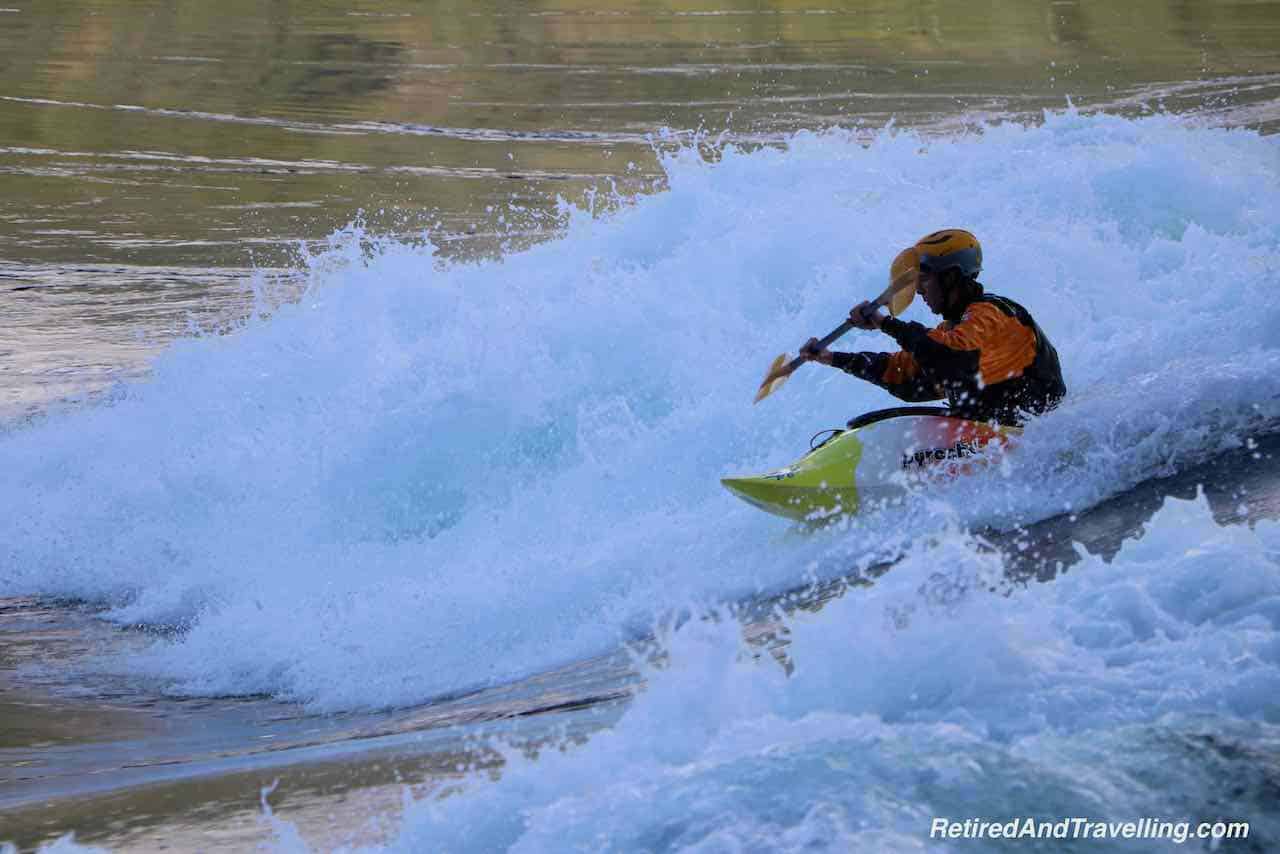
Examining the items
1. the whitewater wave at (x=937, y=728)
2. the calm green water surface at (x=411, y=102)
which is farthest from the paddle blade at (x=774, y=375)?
the calm green water surface at (x=411, y=102)

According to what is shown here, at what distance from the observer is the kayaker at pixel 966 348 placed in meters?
5.74

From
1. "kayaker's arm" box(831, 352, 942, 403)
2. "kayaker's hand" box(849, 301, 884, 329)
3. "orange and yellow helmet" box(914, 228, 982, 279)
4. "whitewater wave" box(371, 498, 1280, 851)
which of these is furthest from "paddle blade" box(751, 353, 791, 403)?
"whitewater wave" box(371, 498, 1280, 851)

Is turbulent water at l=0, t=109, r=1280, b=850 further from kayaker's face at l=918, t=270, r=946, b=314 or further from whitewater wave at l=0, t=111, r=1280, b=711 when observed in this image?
kayaker's face at l=918, t=270, r=946, b=314

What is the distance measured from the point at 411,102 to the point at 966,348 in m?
13.7

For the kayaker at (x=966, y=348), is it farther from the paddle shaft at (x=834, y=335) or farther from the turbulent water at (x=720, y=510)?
the turbulent water at (x=720, y=510)

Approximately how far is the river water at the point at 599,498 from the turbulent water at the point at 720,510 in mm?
18

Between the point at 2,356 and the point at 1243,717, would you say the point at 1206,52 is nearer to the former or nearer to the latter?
the point at 2,356

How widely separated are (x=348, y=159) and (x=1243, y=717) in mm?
13454

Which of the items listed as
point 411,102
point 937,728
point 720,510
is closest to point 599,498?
point 720,510

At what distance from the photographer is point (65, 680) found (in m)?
6.21

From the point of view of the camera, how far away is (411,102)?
1834cm

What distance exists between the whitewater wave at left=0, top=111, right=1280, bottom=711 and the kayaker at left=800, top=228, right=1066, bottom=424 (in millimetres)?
214

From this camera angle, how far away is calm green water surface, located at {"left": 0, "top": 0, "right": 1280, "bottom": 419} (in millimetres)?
12531

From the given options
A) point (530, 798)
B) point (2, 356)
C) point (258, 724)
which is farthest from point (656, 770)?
point (2, 356)
